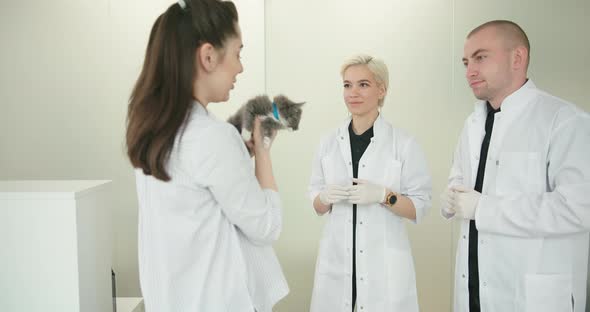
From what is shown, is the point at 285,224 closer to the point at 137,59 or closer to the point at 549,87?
the point at 137,59

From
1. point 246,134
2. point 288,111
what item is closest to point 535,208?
point 288,111

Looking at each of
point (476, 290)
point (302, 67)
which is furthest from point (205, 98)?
point (302, 67)

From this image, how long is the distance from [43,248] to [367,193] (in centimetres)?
129

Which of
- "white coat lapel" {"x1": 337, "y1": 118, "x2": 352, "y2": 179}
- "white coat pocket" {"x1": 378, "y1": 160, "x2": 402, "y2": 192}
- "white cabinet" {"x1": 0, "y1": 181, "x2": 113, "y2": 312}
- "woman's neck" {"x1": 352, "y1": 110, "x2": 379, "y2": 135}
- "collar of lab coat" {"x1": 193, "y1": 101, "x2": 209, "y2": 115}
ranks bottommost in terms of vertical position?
"white cabinet" {"x1": 0, "y1": 181, "x2": 113, "y2": 312}

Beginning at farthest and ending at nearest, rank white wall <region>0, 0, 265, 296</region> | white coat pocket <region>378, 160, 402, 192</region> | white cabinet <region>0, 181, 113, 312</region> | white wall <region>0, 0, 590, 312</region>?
white wall <region>0, 0, 265, 296</region> → white wall <region>0, 0, 590, 312</region> → white coat pocket <region>378, 160, 402, 192</region> → white cabinet <region>0, 181, 113, 312</region>

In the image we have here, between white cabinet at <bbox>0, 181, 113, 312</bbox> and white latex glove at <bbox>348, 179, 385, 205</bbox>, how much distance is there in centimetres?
110

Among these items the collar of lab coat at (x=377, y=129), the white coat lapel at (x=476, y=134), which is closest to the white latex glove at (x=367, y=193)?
the collar of lab coat at (x=377, y=129)

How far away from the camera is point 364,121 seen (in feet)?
8.56

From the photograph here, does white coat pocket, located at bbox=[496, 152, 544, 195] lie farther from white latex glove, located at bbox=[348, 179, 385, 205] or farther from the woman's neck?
the woman's neck

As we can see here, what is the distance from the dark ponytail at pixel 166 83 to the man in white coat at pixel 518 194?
125 centimetres

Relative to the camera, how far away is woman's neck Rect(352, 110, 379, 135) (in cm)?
261

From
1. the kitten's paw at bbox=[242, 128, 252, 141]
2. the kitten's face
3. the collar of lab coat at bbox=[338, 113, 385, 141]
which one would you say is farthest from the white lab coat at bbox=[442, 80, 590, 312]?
the kitten's paw at bbox=[242, 128, 252, 141]

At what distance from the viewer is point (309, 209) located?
3.63m

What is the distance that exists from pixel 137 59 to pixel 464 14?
2.07m
